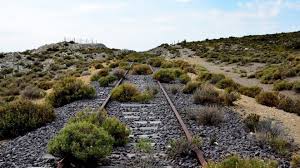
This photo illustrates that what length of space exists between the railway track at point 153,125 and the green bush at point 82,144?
1.24ft

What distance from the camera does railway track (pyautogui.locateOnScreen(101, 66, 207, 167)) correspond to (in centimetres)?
906

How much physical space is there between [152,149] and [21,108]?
183 inches

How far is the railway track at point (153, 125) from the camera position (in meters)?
9.06

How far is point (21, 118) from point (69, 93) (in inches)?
244

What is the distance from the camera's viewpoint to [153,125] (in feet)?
40.7

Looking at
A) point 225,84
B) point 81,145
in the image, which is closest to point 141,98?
point 81,145

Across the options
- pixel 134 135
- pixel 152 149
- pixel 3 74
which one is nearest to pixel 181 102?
pixel 134 135

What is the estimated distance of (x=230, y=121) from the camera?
13.3m

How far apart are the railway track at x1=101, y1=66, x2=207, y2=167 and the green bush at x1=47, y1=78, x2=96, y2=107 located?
191 centimetres

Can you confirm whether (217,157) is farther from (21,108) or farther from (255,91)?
(255,91)

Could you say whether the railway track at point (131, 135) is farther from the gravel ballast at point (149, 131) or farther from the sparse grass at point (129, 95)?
the sparse grass at point (129, 95)

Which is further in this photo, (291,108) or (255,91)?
(255,91)

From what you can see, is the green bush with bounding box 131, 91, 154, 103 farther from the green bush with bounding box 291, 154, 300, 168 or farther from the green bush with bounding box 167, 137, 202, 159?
the green bush with bounding box 291, 154, 300, 168

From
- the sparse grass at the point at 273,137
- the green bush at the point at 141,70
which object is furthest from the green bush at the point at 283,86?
the sparse grass at the point at 273,137
